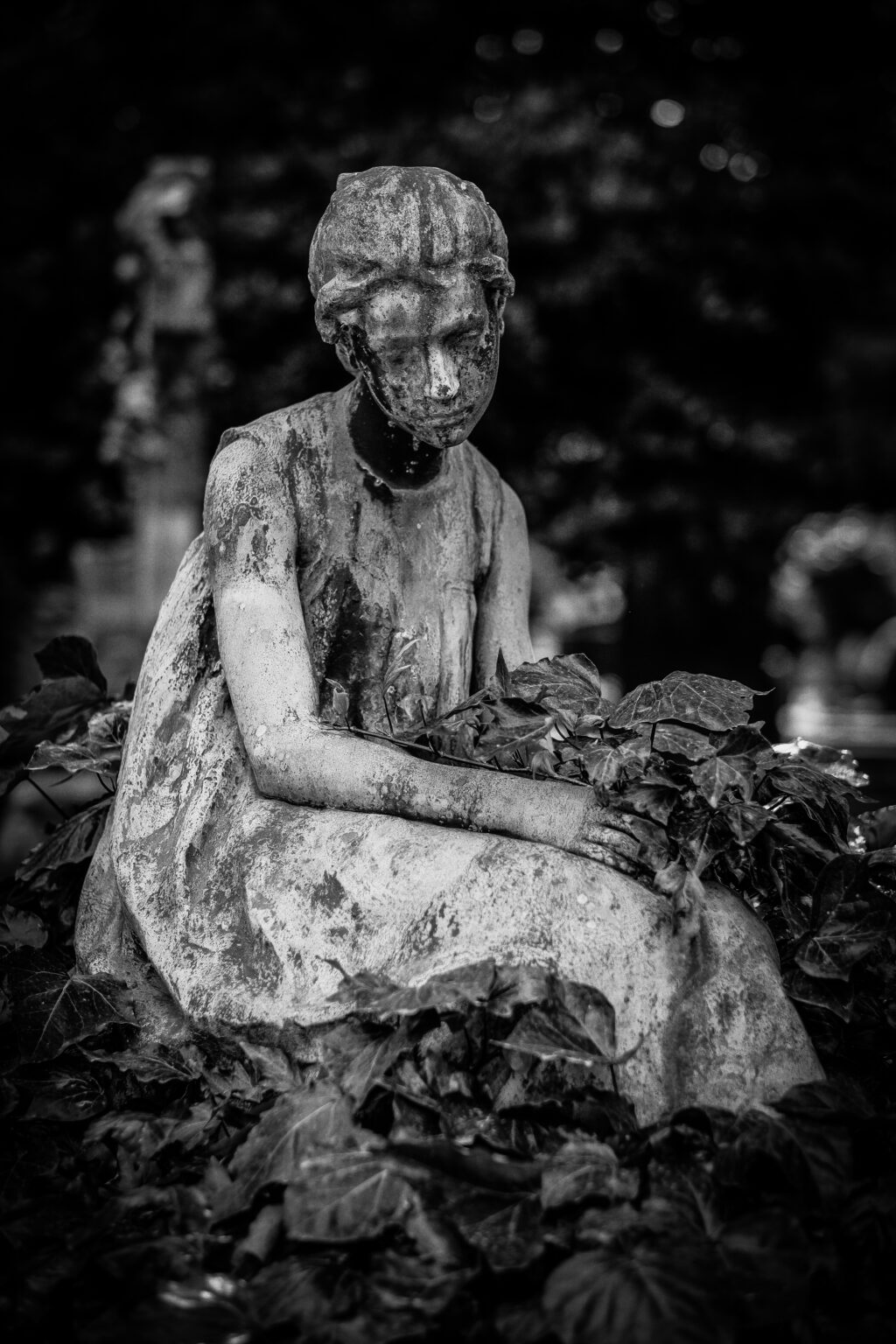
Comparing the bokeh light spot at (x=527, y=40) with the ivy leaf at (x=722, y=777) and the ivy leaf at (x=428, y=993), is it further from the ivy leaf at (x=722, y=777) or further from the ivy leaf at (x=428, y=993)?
the ivy leaf at (x=428, y=993)

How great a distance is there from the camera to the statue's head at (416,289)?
2727 mm

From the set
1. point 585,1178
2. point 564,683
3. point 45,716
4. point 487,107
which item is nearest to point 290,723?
point 564,683

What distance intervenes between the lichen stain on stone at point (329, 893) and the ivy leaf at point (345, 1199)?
471 millimetres

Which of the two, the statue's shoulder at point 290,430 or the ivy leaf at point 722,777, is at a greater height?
the statue's shoulder at point 290,430

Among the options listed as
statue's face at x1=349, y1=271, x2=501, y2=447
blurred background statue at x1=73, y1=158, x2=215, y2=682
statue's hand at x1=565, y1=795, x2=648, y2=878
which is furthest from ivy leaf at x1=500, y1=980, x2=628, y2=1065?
blurred background statue at x1=73, y1=158, x2=215, y2=682

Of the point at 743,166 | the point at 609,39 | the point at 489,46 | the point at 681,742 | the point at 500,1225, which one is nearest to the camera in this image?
the point at 500,1225

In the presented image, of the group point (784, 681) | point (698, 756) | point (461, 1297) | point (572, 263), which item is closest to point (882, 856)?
point (698, 756)

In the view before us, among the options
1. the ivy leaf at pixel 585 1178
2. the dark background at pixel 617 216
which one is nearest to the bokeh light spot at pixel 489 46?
the dark background at pixel 617 216

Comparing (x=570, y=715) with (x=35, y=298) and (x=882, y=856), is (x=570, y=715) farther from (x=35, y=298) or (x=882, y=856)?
(x=35, y=298)

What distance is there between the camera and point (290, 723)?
2.72 m

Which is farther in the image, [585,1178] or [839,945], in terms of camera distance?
[839,945]

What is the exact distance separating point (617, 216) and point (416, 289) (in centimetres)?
962

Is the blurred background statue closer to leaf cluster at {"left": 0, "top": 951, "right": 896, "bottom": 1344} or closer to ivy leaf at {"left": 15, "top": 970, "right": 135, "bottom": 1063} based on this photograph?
ivy leaf at {"left": 15, "top": 970, "right": 135, "bottom": 1063}

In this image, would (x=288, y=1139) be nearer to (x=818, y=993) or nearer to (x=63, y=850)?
(x=818, y=993)
